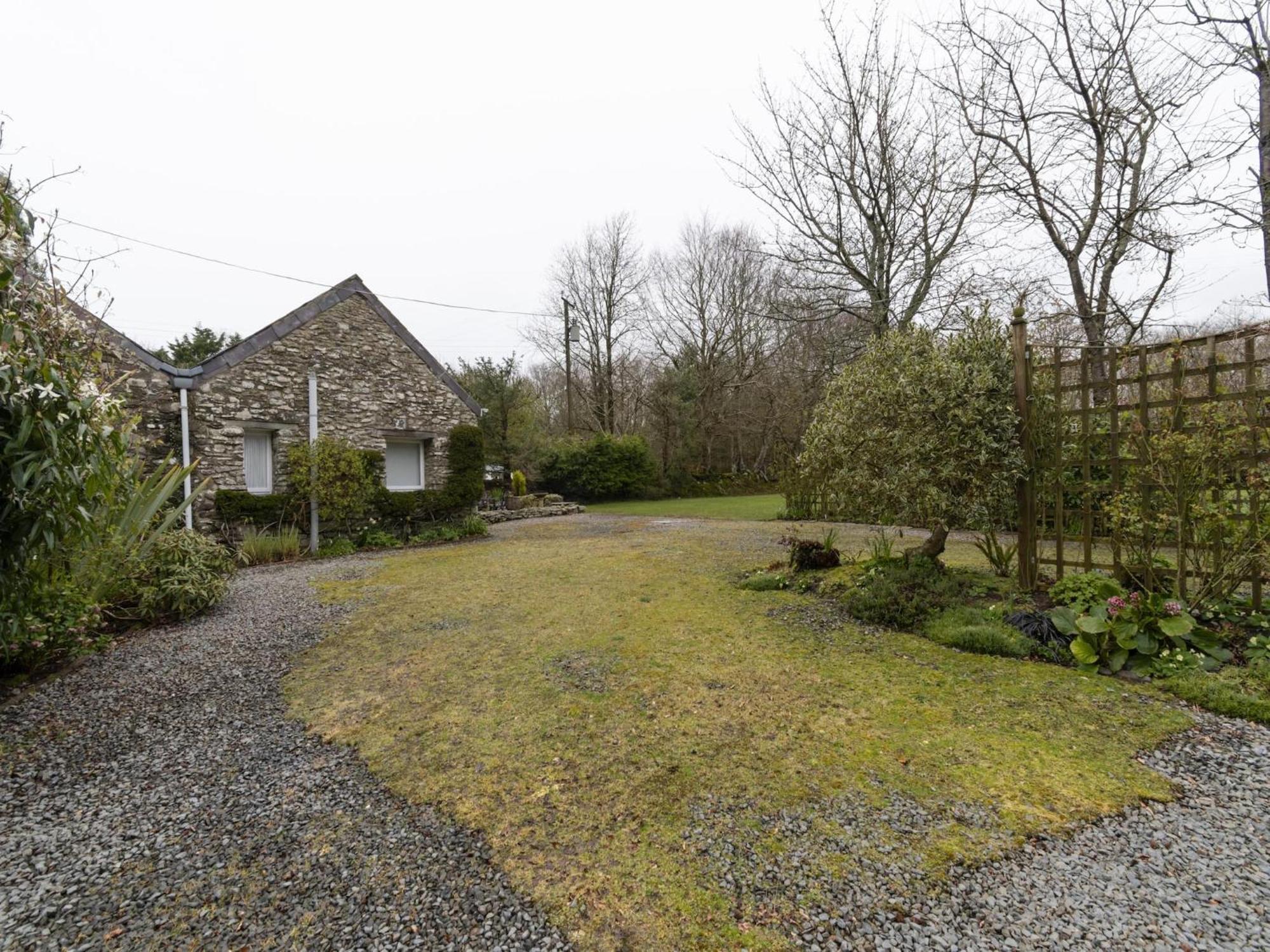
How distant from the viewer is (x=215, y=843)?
1.93 meters

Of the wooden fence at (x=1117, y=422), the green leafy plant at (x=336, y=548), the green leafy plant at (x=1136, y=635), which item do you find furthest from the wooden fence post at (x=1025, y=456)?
the green leafy plant at (x=336, y=548)

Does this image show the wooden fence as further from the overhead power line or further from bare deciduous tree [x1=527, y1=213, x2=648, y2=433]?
bare deciduous tree [x1=527, y1=213, x2=648, y2=433]

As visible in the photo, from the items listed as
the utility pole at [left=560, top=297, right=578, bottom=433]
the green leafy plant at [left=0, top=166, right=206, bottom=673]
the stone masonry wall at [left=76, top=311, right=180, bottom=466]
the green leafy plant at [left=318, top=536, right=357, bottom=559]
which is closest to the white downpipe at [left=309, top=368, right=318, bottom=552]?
the green leafy plant at [left=318, top=536, right=357, bottom=559]

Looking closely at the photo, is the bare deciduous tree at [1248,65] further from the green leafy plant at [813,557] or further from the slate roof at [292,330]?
the slate roof at [292,330]

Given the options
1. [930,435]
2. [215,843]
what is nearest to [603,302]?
[930,435]

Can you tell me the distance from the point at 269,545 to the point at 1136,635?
10095mm

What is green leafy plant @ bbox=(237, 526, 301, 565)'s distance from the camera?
8.02m

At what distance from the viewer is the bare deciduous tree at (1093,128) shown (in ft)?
23.3

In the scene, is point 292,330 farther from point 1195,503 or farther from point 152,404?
point 1195,503

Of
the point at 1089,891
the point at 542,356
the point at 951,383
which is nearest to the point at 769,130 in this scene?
the point at 951,383

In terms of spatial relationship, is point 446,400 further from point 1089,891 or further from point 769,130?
point 1089,891

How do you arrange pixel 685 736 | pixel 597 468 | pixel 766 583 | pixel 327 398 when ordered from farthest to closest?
pixel 597 468 < pixel 327 398 < pixel 766 583 < pixel 685 736

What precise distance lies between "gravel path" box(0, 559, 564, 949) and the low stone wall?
1022 centimetres

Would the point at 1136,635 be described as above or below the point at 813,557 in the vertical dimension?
below
